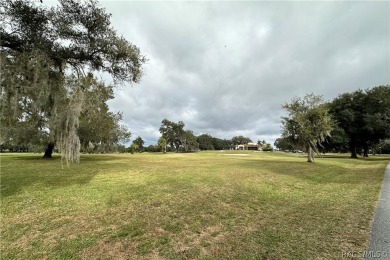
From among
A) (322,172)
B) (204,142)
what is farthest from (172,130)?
(322,172)

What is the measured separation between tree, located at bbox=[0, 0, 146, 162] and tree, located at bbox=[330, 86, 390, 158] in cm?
4096

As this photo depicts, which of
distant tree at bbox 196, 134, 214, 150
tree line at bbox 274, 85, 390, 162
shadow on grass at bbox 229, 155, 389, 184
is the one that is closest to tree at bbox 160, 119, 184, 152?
distant tree at bbox 196, 134, 214, 150

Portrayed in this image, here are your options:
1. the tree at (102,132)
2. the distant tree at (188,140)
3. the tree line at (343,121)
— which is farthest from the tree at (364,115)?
the distant tree at (188,140)

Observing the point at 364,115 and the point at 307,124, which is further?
the point at 364,115

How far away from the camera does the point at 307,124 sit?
25750mm

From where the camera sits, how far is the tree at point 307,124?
25.1 m

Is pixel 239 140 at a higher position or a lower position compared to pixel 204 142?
higher

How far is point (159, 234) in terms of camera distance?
17.8ft

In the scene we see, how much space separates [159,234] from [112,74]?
8.56 m

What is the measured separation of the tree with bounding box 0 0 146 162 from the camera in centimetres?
839

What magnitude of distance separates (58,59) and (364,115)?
153 ft

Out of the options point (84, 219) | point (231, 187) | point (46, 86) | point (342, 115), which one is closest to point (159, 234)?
point (84, 219)

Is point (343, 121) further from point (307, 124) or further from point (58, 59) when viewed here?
point (58, 59)

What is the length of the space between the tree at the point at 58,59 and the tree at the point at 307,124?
20078mm
